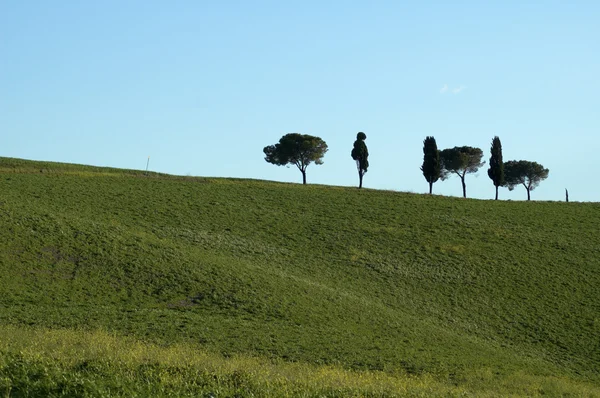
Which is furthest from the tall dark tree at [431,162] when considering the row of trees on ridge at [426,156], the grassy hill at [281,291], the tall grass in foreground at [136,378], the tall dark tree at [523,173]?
the tall grass in foreground at [136,378]

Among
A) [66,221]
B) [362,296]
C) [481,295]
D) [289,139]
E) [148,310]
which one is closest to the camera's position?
[148,310]

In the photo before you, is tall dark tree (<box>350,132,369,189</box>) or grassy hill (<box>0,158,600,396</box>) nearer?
grassy hill (<box>0,158,600,396</box>)

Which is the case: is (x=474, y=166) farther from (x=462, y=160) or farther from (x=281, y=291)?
(x=281, y=291)

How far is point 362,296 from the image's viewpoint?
47469 millimetres

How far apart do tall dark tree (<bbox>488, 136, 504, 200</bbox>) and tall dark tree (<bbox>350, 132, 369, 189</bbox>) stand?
18.5m

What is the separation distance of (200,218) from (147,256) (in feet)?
50.8

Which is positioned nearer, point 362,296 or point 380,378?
point 380,378

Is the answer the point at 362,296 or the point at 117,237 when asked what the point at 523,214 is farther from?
the point at 117,237

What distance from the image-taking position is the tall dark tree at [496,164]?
105056mm

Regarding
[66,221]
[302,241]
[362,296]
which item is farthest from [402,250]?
[66,221]

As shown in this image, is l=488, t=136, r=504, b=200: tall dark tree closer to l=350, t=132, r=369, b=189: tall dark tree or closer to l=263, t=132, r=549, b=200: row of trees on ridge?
l=263, t=132, r=549, b=200: row of trees on ridge

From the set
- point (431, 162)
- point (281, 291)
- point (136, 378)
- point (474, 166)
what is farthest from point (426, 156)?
point (136, 378)

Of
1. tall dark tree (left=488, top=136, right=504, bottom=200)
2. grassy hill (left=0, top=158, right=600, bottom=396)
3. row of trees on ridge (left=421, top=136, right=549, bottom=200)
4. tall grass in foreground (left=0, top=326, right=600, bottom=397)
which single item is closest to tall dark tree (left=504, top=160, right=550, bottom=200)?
row of trees on ridge (left=421, top=136, right=549, bottom=200)

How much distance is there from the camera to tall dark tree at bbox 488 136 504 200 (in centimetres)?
10506
